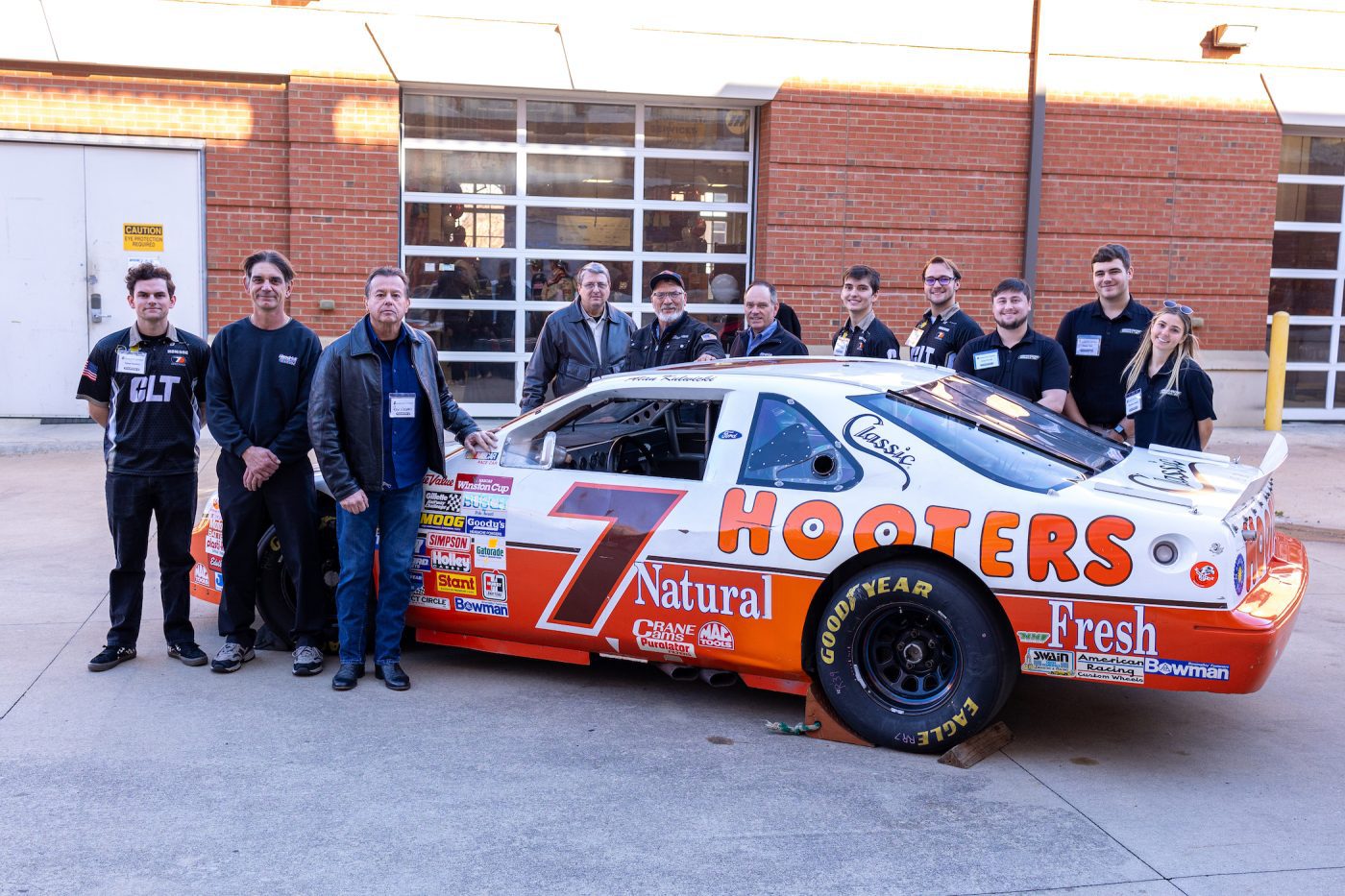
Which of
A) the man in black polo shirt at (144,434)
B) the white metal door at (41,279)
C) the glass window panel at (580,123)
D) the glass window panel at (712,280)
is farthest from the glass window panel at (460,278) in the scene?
the man in black polo shirt at (144,434)

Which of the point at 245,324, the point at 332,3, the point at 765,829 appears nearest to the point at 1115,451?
the point at 765,829

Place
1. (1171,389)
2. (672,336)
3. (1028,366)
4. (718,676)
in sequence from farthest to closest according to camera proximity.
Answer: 1. (672,336)
2. (1028,366)
3. (1171,389)
4. (718,676)

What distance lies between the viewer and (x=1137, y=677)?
15.0ft

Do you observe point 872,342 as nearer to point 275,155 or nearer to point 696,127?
point 696,127

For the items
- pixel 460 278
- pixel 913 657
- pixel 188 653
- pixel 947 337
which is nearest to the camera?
pixel 913 657

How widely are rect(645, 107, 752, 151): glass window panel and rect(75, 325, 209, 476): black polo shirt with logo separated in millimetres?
8413

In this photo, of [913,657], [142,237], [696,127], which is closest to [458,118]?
[696,127]

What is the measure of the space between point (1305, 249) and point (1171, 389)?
398 inches

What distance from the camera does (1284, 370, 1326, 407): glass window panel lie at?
49.5 feet

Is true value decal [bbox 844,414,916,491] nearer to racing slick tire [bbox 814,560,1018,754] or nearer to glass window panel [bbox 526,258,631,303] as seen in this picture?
racing slick tire [bbox 814,560,1018,754]

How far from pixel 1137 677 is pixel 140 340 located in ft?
15.0

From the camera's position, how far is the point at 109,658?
5.91 metres

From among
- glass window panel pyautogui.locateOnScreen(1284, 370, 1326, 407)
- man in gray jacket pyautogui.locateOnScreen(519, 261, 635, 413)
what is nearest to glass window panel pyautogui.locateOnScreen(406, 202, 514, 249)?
man in gray jacket pyautogui.locateOnScreen(519, 261, 635, 413)

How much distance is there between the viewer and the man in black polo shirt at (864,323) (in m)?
7.89
